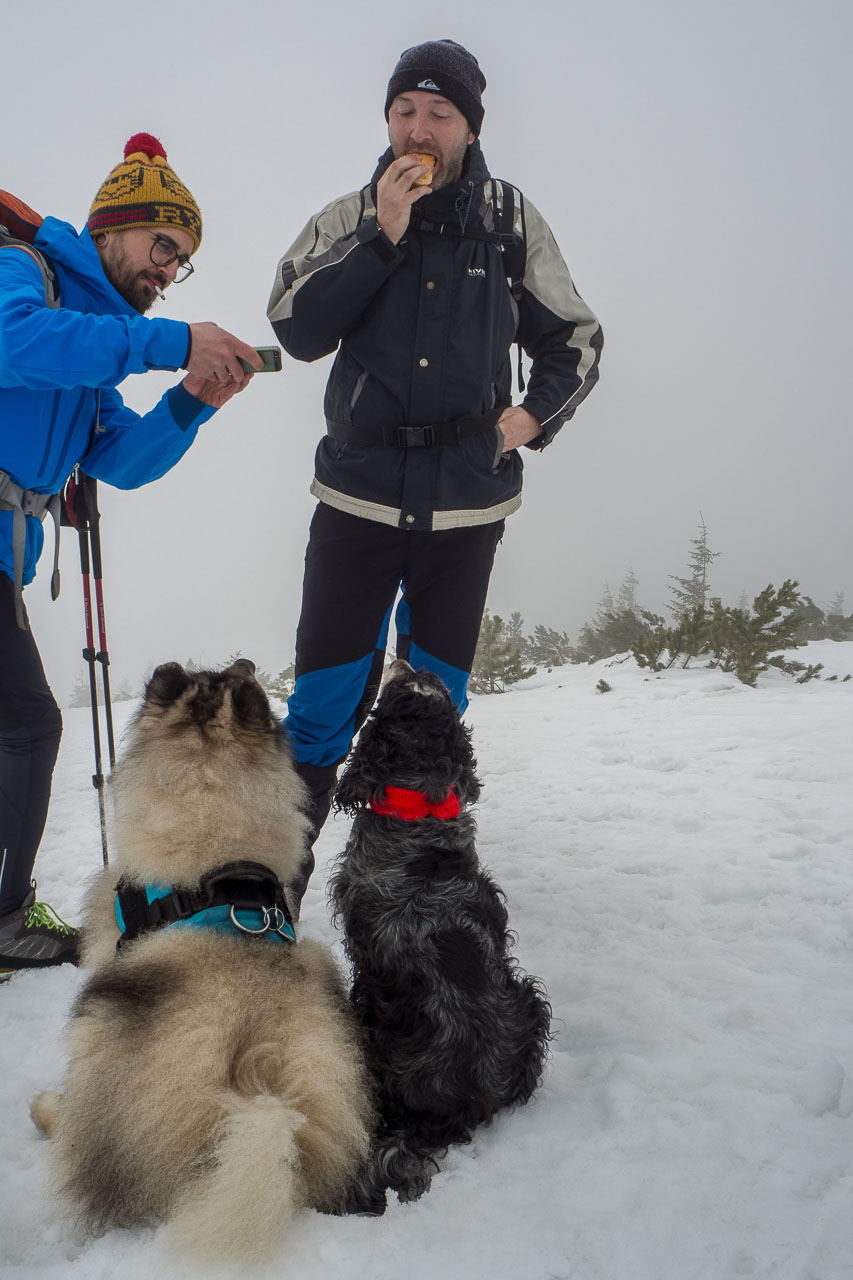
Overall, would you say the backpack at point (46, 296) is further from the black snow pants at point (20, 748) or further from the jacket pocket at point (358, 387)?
the jacket pocket at point (358, 387)

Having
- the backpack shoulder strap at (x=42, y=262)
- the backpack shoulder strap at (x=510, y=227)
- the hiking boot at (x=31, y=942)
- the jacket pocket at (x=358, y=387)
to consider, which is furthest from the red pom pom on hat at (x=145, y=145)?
the hiking boot at (x=31, y=942)

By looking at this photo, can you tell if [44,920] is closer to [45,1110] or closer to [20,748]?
[20,748]

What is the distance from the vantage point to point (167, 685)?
2338 millimetres

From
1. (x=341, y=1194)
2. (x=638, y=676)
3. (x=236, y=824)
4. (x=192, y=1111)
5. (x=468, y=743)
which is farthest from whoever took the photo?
(x=638, y=676)

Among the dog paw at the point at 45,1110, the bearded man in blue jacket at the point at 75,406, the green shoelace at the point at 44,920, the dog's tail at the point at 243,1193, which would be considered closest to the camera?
the dog's tail at the point at 243,1193

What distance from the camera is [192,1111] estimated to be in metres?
1.54

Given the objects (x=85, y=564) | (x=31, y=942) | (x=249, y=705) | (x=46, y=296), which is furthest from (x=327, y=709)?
(x=46, y=296)

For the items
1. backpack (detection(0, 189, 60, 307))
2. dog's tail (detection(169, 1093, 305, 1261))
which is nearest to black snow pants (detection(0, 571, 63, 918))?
backpack (detection(0, 189, 60, 307))

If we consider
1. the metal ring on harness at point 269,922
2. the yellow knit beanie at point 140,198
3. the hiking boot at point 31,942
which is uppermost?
the yellow knit beanie at point 140,198

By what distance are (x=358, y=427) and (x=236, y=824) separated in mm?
1776

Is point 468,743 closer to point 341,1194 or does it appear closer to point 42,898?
point 341,1194

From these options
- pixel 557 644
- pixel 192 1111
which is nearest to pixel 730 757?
pixel 192 1111

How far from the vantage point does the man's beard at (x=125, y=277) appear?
9.80 ft

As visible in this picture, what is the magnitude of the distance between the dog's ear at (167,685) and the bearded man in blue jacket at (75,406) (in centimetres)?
89
